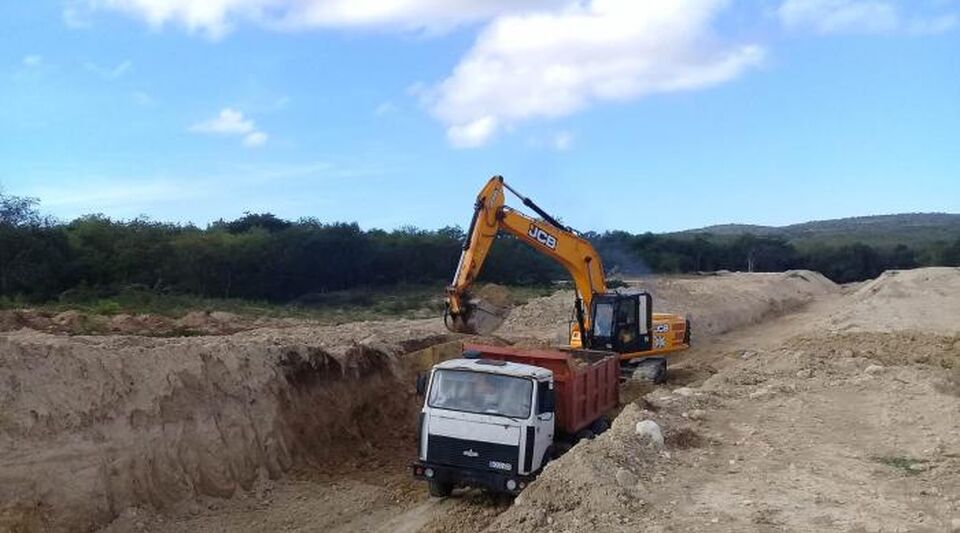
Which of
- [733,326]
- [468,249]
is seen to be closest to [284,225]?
[733,326]

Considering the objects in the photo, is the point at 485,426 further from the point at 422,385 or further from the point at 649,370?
the point at 649,370

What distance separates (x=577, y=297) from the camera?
23359 mm

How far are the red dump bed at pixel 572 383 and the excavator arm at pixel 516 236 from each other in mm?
4967

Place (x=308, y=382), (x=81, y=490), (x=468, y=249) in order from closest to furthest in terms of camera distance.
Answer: (x=81, y=490)
(x=308, y=382)
(x=468, y=249)

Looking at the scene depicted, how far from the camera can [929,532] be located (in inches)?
360

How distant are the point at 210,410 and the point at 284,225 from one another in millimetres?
53013

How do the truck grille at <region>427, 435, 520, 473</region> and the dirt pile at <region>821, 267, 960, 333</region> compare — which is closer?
the truck grille at <region>427, 435, 520, 473</region>

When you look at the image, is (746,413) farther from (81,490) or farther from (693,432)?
(81,490)

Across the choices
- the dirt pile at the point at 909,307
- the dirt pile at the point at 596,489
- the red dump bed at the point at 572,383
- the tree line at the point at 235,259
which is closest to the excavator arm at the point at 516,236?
the red dump bed at the point at 572,383

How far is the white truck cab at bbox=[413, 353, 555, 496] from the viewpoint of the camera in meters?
12.5

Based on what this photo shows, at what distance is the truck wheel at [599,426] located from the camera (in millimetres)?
15539

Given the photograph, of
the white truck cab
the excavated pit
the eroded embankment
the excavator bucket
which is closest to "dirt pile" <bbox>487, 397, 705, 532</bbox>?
the white truck cab

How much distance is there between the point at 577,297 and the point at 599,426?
7824 mm

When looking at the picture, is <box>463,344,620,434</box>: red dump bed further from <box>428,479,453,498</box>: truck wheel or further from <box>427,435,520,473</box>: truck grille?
<box>428,479,453,498</box>: truck wheel
